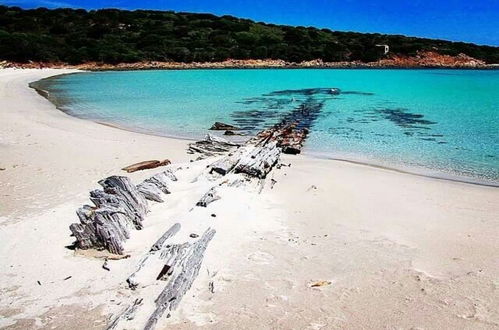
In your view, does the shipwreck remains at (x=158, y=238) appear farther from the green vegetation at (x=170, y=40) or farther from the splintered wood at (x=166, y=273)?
the green vegetation at (x=170, y=40)

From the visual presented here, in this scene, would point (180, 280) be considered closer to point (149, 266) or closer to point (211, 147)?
point (149, 266)

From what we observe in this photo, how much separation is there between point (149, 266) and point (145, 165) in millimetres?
4170

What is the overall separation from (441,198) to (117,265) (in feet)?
16.6

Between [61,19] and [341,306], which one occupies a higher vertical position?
[61,19]

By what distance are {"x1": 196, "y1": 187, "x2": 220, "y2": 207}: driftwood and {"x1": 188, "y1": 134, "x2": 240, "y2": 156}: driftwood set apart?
3.30 meters

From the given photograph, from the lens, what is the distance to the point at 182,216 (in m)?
5.29

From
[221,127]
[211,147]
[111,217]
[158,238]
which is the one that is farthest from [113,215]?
[221,127]

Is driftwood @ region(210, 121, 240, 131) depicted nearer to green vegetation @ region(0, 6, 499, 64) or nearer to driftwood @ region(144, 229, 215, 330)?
driftwood @ region(144, 229, 215, 330)

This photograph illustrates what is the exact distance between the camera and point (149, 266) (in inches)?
162

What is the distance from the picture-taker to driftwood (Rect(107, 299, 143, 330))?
3.32m

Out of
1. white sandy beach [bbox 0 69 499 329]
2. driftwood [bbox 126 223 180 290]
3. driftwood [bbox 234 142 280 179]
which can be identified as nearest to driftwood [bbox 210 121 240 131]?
driftwood [bbox 234 142 280 179]

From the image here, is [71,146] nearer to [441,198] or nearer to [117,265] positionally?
[117,265]

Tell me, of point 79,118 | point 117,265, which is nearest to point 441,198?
point 117,265

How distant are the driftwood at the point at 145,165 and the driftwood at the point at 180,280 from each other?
12.1 feet
